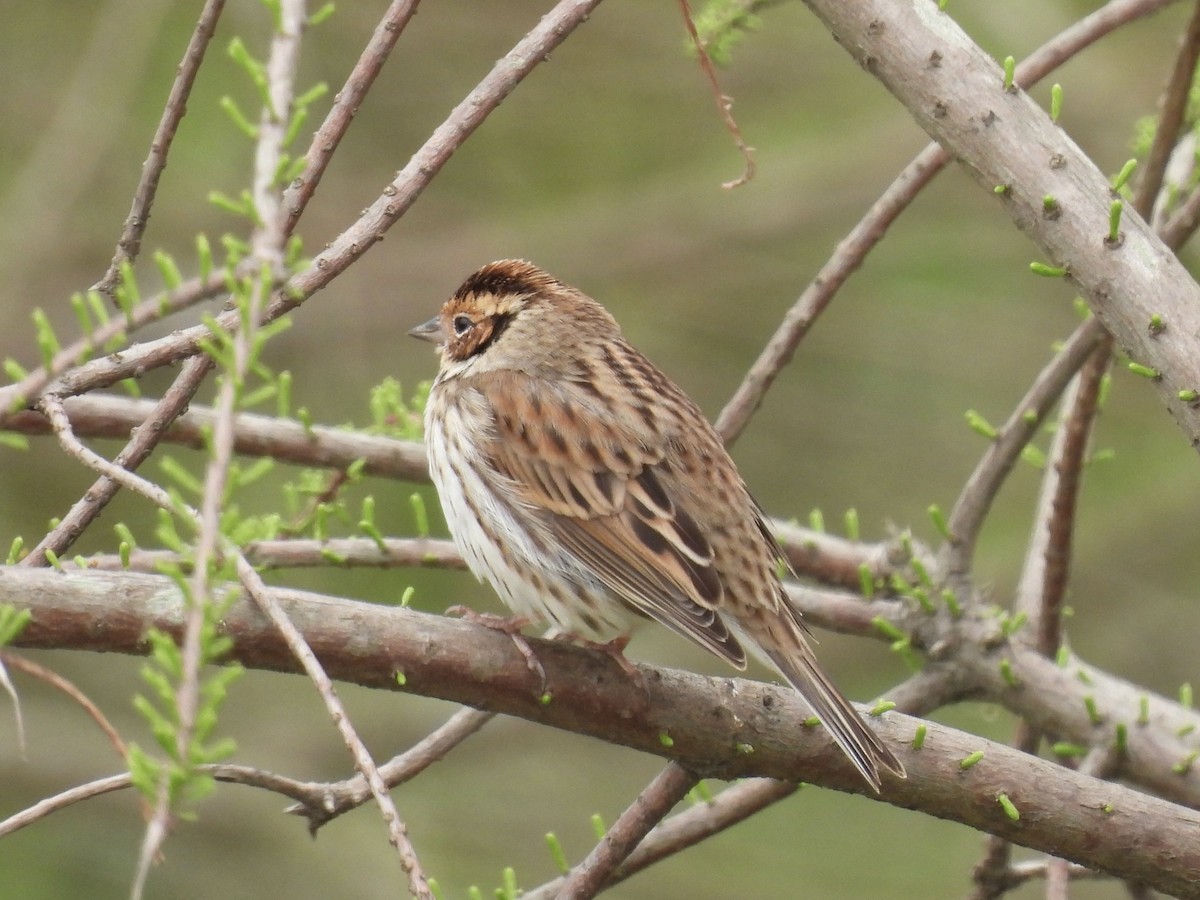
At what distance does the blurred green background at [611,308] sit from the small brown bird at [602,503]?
3007 mm

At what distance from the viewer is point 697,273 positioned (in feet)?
26.6

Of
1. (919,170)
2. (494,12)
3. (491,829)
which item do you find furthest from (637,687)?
(494,12)

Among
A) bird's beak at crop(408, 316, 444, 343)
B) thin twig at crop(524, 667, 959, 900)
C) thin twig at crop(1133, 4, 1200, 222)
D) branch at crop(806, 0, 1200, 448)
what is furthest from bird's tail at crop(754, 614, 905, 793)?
bird's beak at crop(408, 316, 444, 343)

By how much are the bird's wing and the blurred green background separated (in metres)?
3.14

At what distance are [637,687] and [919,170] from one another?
62.8 inches

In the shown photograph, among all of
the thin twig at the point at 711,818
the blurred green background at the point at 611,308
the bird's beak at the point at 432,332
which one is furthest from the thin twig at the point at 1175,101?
the blurred green background at the point at 611,308

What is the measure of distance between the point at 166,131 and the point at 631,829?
171cm

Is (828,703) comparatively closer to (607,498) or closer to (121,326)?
(607,498)

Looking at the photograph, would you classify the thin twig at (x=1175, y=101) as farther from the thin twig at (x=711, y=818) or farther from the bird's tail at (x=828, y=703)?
the thin twig at (x=711, y=818)

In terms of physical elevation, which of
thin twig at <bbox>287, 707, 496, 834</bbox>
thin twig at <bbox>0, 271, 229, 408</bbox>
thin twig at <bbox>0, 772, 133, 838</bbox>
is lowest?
thin twig at <bbox>0, 772, 133, 838</bbox>

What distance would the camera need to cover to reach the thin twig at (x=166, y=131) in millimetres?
3027

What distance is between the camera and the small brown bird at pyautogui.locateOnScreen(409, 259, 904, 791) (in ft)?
13.2

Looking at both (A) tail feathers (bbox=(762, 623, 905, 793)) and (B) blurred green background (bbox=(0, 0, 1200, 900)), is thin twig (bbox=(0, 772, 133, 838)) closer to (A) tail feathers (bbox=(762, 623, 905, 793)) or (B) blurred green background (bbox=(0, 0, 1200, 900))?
(A) tail feathers (bbox=(762, 623, 905, 793))

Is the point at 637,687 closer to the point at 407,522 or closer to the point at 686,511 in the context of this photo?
the point at 686,511
